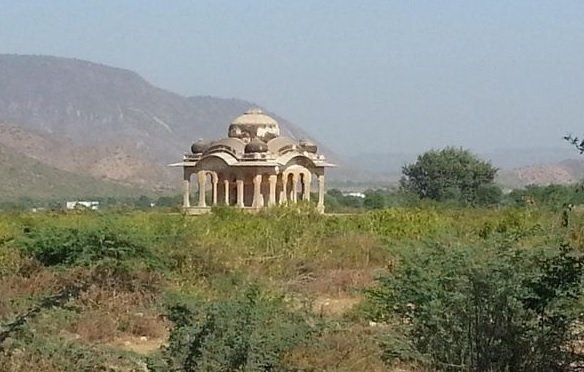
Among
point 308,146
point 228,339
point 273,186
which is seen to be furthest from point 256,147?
point 228,339

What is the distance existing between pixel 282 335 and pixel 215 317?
670 millimetres

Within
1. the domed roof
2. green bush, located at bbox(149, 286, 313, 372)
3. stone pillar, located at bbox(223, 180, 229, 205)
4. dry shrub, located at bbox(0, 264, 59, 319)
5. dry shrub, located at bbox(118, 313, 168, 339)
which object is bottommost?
dry shrub, located at bbox(118, 313, 168, 339)

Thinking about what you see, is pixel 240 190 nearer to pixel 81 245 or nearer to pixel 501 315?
pixel 81 245

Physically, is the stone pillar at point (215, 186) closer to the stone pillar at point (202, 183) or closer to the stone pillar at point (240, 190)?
the stone pillar at point (202, 183)

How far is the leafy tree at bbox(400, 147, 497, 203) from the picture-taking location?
57031 millimetres

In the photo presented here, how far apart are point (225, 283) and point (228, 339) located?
4.71m

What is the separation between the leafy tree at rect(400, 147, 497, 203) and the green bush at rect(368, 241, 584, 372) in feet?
146

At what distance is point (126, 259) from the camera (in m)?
17.5

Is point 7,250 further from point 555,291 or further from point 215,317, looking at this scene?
point 555,291

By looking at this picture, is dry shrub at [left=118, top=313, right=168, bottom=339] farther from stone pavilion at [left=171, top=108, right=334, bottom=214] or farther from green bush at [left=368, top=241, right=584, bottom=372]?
stone pavilion at [left=171, top=108, right=334, bottom=214]

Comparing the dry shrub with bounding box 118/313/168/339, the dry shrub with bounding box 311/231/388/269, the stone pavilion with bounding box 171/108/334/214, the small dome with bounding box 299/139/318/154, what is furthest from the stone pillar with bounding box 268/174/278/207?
the dry shrub with bounding box 118/313/168/339

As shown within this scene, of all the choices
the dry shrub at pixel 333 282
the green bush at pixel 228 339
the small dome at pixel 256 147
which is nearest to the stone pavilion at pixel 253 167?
the small dome at pixel 256 147

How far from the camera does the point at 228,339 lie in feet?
31.9

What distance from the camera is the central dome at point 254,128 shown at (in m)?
36.3
